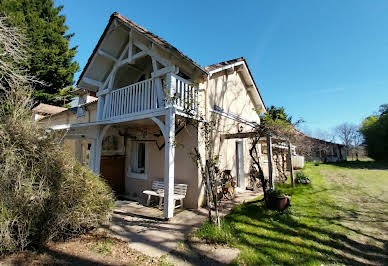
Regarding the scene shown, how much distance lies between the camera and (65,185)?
13.4 ft

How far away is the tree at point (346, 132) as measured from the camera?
4647cm

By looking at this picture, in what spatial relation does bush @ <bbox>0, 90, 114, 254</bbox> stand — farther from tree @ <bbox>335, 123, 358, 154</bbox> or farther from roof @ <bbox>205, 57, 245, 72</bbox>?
tree @ <bbox>335, 123, 358, 154</bbox>

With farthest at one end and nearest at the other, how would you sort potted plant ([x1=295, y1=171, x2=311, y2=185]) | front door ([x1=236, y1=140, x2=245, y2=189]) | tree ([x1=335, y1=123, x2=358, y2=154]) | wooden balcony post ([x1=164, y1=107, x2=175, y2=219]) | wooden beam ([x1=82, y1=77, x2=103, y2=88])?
tree ([x1=335, y1=123, x2=358, y2=154]) < potted plant ([x1=295, y1=171, x2=311, y2=185]) < front door ([x1=236, y1=140, x2=245, y2=189]) < wooden beam ([x1=82, y1=77, x2=103, y2=88]) < wooden balcony post ([x1=164, y1=107, x2=175, y2=219])

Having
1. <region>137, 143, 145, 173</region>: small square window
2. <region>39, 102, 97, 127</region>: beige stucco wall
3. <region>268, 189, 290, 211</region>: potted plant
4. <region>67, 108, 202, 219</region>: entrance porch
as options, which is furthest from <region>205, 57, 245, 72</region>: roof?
<region>39, 102, 97, 127</region>: beige stucco wall

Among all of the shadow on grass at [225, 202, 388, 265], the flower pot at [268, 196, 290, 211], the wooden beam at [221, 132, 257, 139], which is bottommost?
the shadow on grass at [225, 202, 388, 265]

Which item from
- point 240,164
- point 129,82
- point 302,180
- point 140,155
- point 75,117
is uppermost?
point 129,82

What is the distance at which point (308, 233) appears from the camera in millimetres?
4555

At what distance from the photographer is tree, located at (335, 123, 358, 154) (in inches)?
1829

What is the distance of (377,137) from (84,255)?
34355 mm

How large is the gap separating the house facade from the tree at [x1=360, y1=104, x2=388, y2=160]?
25192mm

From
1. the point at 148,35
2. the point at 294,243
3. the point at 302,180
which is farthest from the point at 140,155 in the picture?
the point at 302,180

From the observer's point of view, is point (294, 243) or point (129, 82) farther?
point (129, 82)

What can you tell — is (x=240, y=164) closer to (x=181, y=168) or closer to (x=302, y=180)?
(x=302, y=180)

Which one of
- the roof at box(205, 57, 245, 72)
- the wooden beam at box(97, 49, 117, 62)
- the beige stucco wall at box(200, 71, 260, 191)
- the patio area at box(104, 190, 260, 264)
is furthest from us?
the wooden beam at box(97, 49, 117, 62)
